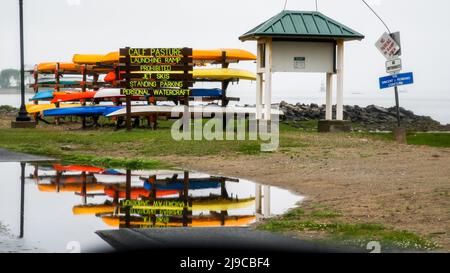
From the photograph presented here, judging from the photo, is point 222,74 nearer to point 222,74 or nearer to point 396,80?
point 222,74

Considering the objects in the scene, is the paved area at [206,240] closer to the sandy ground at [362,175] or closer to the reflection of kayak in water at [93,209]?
the sandy ground at [362,175]

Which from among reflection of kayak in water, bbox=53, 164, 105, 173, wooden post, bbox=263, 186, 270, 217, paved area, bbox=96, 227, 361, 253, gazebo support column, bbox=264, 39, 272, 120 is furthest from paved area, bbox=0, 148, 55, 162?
paved area, bbox=96, 227, 361, 253

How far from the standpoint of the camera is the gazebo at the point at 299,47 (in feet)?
98.8

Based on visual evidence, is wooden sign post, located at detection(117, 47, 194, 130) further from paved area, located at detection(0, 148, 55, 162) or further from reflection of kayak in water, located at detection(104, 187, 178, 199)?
reflection of kayak in water, located at detection(104, 187, 178, 199)

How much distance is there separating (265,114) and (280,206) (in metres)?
16.8

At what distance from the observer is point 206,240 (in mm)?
10023

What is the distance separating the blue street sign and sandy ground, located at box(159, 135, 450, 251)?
5.43 ft

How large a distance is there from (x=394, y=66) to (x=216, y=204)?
40.9 feet

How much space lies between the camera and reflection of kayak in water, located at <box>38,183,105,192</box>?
15.7 meters

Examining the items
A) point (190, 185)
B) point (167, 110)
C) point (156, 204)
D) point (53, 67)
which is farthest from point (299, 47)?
point (53, 67)

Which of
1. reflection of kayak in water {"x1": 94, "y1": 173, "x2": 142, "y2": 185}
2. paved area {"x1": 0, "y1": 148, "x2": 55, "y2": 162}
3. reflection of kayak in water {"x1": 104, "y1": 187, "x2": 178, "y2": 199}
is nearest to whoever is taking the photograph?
reflection of kayak in water {"x1": 104, "y1": 187, "x2": 178, "y2": 199}

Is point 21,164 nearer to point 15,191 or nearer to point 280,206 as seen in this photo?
point 15,191

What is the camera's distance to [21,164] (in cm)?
2069
